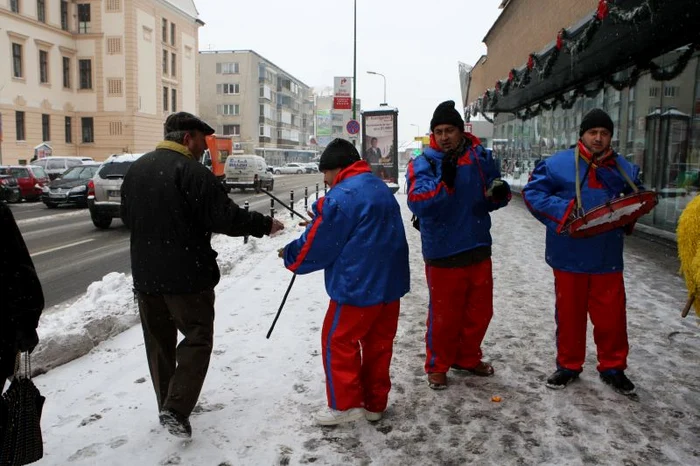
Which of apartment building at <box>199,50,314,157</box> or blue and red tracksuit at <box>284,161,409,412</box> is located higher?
apartment building at <box>199,50,314,157</box>

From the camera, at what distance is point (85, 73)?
1773 inches

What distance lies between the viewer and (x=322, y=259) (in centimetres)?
332

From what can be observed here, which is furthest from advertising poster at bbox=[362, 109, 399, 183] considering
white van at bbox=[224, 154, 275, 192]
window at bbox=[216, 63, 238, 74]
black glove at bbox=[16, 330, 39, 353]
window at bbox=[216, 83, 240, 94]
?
window at bbox=[216, 63, 238, 74]

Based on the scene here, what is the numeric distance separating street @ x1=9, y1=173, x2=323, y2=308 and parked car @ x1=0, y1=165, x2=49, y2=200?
16.7 feet

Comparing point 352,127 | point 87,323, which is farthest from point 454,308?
point 352,127

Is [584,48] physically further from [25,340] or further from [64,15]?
[64,15]

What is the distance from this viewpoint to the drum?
12.0ft

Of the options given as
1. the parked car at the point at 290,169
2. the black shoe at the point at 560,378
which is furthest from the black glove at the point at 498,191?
the parked car at the point at 290,169

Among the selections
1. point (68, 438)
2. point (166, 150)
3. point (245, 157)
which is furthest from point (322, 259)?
point (245, 157)

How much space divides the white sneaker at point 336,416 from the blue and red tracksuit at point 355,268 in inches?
1.5

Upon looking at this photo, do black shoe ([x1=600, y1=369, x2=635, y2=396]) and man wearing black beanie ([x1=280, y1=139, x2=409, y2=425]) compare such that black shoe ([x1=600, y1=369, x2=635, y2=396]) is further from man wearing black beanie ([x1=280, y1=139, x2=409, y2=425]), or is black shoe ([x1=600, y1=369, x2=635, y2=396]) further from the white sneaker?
the white sneaker

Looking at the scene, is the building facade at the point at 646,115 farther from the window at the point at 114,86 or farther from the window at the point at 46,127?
the window at the point at 46,127

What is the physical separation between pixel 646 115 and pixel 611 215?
9.27 m

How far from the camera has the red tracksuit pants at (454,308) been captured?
3.97 meters
